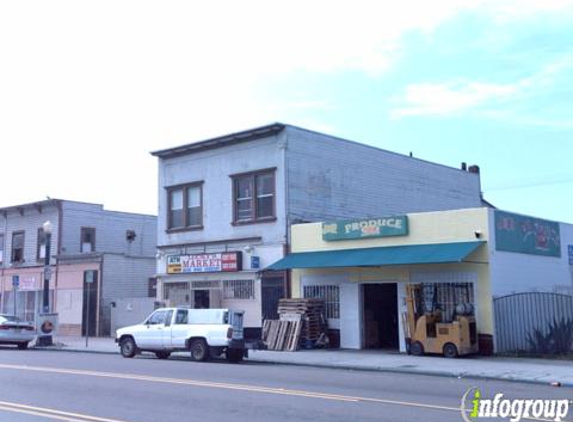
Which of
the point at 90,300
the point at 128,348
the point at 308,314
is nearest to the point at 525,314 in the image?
the point at 308,314

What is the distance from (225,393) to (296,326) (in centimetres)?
1187

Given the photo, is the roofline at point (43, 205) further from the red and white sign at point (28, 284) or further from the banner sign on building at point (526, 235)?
the banner sign on building at point (526, 235)

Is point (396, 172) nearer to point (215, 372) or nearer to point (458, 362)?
point (458, 362)

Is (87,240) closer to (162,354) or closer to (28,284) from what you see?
(28,284)

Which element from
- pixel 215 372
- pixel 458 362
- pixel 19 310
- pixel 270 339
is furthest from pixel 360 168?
pixel 19 310

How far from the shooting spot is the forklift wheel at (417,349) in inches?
849

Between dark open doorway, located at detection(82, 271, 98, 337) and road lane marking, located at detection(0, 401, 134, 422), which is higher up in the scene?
dark open doorway, located at detection(82, 271, 98, 337)

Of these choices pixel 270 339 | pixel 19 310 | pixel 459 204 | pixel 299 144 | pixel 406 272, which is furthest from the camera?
pixel 19 310

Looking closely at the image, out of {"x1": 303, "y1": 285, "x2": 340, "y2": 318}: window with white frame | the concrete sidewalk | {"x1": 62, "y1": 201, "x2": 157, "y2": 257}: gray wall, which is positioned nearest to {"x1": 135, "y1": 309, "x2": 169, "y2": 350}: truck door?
the concrete sidewalk

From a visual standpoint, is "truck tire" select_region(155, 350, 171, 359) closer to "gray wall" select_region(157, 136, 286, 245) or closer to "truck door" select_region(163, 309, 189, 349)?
"truck door" select_region(163, 309, 189, 349)

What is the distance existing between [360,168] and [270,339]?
874 centimetres

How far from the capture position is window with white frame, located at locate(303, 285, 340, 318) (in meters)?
25.5

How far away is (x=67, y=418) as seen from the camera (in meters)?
10.1

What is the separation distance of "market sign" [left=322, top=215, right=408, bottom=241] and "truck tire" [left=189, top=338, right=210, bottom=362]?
6686 millimetres
